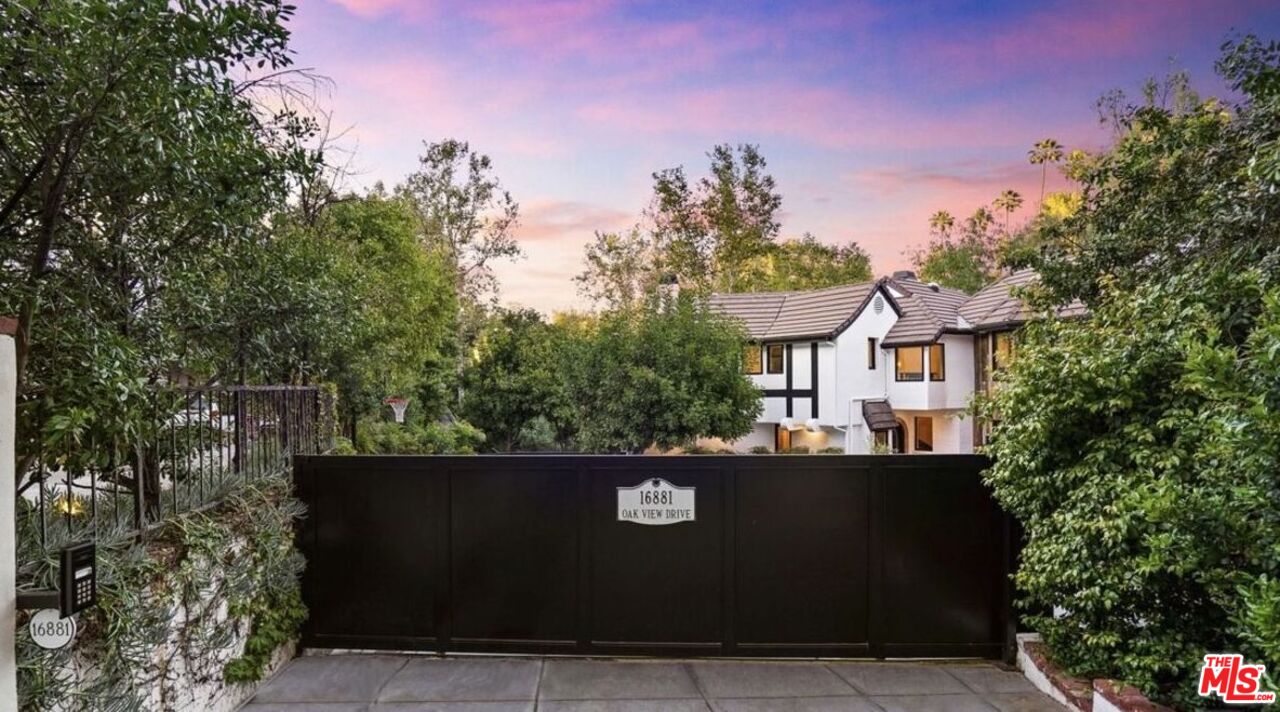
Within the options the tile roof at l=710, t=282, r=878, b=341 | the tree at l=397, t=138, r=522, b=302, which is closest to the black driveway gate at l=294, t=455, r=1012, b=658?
the tile roof at l=710, t=282, r=878, b=341

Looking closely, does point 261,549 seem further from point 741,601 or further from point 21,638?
point 741,601

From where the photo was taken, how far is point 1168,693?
10.7ft

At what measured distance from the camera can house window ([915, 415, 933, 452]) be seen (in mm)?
18453

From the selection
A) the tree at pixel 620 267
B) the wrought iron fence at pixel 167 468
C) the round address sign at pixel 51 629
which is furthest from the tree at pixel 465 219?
the round address sign at pixel 51 629

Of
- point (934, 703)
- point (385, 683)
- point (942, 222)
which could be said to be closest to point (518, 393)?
point (385, 683)

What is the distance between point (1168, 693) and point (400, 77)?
10.9 m

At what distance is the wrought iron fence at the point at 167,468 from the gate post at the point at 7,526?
1.04ft

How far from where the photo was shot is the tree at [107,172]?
2012mm

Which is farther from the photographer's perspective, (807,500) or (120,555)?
(807,500)

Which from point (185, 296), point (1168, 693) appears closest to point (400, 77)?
point (185, 296)

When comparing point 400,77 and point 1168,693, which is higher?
point 400,77

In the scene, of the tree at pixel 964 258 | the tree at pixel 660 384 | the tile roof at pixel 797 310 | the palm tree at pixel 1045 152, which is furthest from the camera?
the tree at pixel 964 258

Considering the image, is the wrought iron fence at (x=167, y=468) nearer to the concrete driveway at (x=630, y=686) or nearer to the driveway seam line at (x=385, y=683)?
the concrete driveway at (x=630, y=686)

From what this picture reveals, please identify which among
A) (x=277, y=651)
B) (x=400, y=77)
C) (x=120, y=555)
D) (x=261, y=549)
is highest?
(x=400, y=77)
